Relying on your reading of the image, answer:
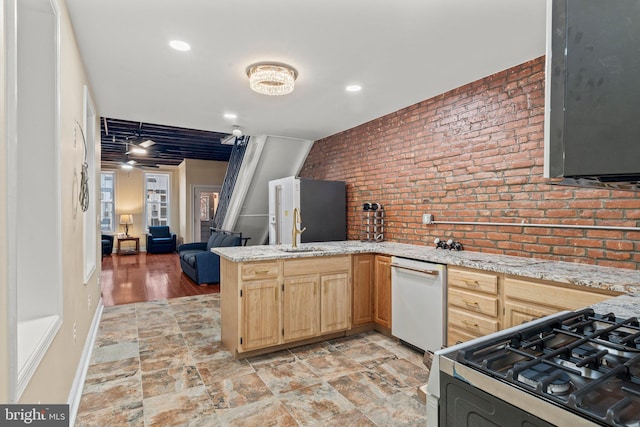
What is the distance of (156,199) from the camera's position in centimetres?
1082

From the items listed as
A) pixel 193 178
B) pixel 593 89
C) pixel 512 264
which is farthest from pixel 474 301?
pixel 193 178

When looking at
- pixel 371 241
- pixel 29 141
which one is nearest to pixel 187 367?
pixel 29 141

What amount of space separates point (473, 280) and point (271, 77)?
A: 2.29 metres

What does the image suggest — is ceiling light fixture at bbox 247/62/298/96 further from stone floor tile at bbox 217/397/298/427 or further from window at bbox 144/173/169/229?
window at bbox 144/173/169/229

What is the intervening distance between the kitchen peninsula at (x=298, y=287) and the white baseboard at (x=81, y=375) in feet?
3.64

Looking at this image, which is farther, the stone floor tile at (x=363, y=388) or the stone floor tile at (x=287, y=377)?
the stone floor tile at (x=287, y=377)

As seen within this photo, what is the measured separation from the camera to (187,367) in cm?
286

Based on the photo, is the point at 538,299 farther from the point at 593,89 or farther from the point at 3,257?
the point at 3,257

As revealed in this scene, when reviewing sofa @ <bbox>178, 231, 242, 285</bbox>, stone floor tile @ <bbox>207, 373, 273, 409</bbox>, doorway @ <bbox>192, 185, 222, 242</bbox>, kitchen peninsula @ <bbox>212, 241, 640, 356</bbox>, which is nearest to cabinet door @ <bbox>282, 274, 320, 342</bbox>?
kitchen peninsula @ <bbox>212, 241, 640, 356</bbox>

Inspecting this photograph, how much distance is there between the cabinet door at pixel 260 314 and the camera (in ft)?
9.70

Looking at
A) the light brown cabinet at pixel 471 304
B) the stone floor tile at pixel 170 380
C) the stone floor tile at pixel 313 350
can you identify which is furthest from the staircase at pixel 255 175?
the light brown cabinet at pixel 471 304

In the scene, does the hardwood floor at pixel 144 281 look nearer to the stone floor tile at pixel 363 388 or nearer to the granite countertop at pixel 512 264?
the granite countertop at pixel 512 264

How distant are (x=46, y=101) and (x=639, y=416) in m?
2.49

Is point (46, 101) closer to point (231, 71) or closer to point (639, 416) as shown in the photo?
point (231, 71)
